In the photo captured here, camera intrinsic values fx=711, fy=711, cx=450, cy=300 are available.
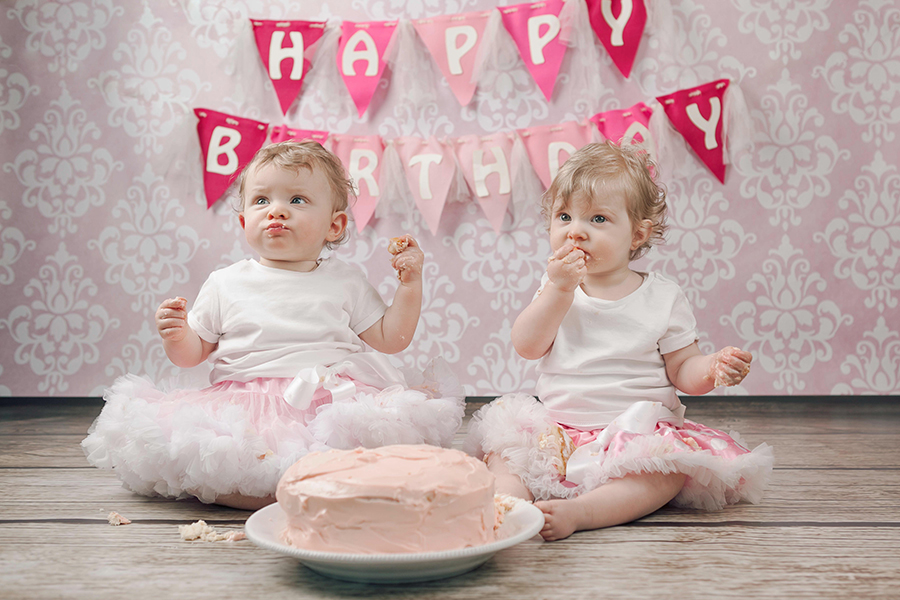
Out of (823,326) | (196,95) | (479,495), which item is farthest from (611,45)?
(479,495)

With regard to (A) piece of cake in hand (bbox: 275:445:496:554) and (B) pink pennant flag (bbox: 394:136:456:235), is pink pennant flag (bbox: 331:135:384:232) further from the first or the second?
(A) piece of cake in hand (bbox: 275:445:496:554)

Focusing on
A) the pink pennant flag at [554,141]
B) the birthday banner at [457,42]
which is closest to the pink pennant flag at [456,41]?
the birthday banner at [457,42]

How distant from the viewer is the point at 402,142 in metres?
2.31

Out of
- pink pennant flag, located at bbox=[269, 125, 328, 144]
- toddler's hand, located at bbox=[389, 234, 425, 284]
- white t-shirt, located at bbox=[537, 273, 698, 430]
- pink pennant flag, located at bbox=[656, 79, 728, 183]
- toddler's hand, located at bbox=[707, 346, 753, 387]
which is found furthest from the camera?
pink pennant flag, located at bbox=[269, 125, 328, 144]

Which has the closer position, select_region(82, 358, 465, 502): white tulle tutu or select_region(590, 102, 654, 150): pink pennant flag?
select_region(82, 358, 465, 502): white tulle tutu

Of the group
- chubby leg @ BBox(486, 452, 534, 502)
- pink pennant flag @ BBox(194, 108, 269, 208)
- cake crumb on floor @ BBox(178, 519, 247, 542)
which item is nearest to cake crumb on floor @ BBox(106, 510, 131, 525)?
cake crumb on floor @ BBox(178, 519, 247, 542)

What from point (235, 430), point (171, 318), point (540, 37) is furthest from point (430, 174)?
point (235, 430)

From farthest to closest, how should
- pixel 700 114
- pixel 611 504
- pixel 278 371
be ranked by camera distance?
pixel 700 114, pixel 278 371, pixel 611 504

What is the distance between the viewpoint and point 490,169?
2.26 m

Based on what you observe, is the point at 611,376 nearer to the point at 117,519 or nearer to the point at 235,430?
the point at 235,430

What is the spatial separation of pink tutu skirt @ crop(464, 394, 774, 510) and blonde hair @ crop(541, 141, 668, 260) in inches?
15.2

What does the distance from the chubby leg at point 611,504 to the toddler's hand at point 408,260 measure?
0.54m

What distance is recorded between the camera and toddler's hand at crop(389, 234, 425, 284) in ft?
4.47

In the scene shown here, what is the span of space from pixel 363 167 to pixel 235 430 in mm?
1305
